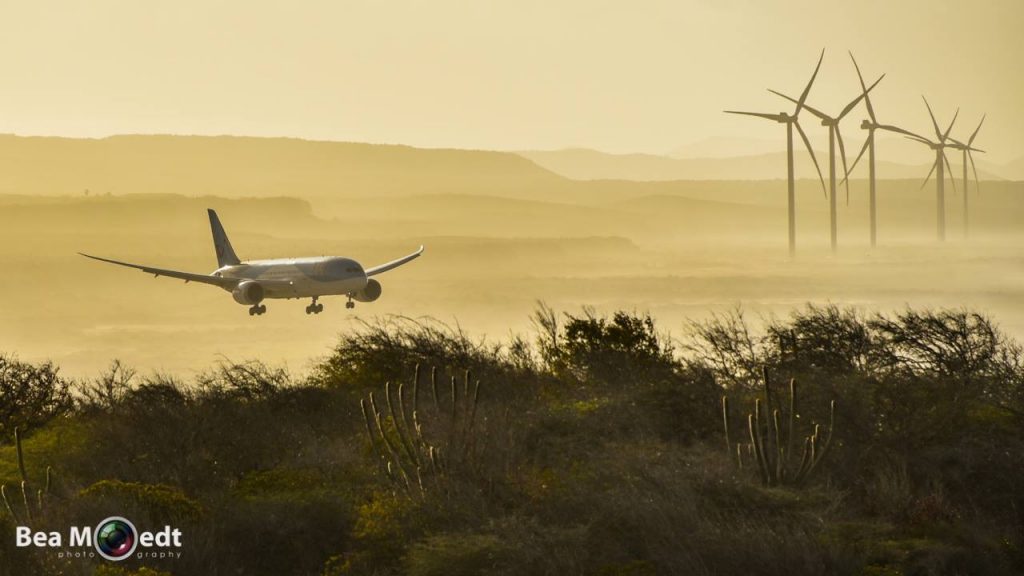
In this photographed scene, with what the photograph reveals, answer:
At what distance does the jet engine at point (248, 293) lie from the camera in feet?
219

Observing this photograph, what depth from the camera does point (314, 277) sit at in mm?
64125

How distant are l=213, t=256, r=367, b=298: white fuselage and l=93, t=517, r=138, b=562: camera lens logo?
40174mm

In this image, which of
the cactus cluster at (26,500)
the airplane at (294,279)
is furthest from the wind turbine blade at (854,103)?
the cactus cluster at (26,500)

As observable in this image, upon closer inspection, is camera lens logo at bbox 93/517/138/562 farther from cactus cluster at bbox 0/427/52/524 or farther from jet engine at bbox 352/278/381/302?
jet engine at bbox 352/278/381/302

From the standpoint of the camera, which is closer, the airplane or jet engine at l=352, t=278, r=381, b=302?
the airplane

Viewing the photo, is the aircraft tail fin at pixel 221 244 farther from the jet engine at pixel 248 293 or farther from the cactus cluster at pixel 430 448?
the cactus cluster at pixel 430 448

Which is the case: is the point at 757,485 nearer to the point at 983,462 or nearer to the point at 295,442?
the point at 983,462

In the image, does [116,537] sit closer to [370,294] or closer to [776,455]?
[776,455]

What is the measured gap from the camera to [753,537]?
22.4 meters

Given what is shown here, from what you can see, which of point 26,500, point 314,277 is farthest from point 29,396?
point 314,277

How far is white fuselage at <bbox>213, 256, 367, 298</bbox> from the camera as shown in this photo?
63.9 m

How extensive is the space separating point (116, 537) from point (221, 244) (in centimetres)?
6115

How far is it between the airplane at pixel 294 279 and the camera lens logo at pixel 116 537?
128 ft

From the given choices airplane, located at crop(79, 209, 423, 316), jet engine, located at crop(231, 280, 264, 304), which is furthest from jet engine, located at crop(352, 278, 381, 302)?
jet engine, located at crop(231, 280, 264, 304)
